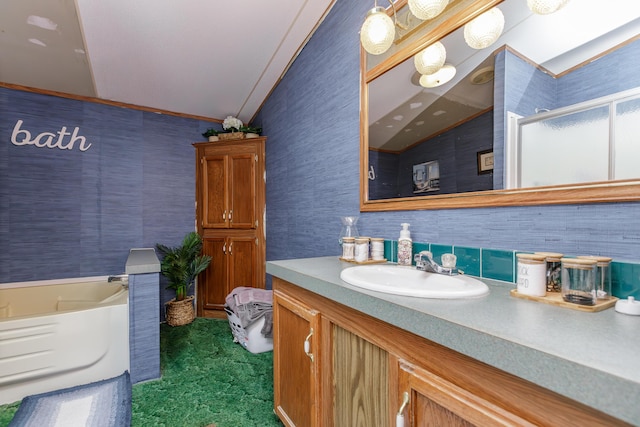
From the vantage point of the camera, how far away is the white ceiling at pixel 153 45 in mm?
1953

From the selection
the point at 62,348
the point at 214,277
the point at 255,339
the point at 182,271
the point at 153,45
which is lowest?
the point at 255,339

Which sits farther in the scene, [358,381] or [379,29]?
[379,29]


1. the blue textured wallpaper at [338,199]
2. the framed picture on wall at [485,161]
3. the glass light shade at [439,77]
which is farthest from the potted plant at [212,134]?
the framed picture on wall at [485,161]

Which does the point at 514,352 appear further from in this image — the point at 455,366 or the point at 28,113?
the point at 28,113

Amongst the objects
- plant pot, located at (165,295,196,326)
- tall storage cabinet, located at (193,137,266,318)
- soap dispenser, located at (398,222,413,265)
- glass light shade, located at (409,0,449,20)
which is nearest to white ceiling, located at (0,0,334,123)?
tall storage cabinet, located at (193,137,266,318)

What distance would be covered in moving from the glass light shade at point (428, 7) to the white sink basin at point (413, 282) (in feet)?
3.35

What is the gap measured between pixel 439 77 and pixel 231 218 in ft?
8.47

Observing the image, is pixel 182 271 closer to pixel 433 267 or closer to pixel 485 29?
pixel 433 267

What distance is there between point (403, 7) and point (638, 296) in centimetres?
149

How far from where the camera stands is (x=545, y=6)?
0.92 m

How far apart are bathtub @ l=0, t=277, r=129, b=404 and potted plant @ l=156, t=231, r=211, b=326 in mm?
842

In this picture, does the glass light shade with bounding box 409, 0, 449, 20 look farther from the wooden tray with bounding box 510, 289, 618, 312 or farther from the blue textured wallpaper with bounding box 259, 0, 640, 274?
the wooden tray with bounding box 510, 289, 618, 312

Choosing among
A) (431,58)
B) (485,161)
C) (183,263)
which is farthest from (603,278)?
(183,263)

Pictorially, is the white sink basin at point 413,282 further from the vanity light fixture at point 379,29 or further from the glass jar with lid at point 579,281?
the vanity light fixture at point 379,29
